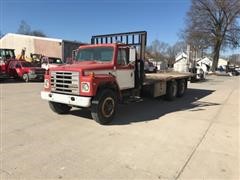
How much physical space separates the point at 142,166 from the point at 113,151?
82 cm

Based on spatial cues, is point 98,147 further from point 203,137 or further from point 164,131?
point 203,137

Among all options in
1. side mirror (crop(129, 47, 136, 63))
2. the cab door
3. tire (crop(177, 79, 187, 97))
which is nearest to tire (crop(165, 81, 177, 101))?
tire (crop(177, 79, 187, 97))

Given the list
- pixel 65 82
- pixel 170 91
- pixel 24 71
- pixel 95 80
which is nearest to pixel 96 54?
pixel 65 82

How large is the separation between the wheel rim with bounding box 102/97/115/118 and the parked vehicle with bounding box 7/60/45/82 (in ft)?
45.5

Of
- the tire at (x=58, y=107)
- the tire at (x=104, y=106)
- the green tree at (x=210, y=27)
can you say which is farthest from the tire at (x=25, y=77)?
the green tree at (x=210, y=27)

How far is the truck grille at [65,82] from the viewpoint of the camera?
6.43m

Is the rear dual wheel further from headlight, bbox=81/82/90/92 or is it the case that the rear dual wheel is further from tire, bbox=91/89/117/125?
headlight, bbox=81/82/90/92

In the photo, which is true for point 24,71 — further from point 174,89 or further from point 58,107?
point 58,107

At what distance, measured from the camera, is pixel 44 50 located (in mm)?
39312

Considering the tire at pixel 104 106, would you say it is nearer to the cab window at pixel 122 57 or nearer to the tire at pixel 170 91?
the cab window at pixel 122 57

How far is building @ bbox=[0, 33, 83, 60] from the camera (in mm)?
37228

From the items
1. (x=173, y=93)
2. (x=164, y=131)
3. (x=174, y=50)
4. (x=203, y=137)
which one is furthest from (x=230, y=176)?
(x=174, y=50)

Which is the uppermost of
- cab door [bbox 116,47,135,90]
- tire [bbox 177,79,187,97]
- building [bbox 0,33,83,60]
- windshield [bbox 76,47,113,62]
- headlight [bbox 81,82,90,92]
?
building [bbox 0,33,83,60]

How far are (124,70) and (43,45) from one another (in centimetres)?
3465
